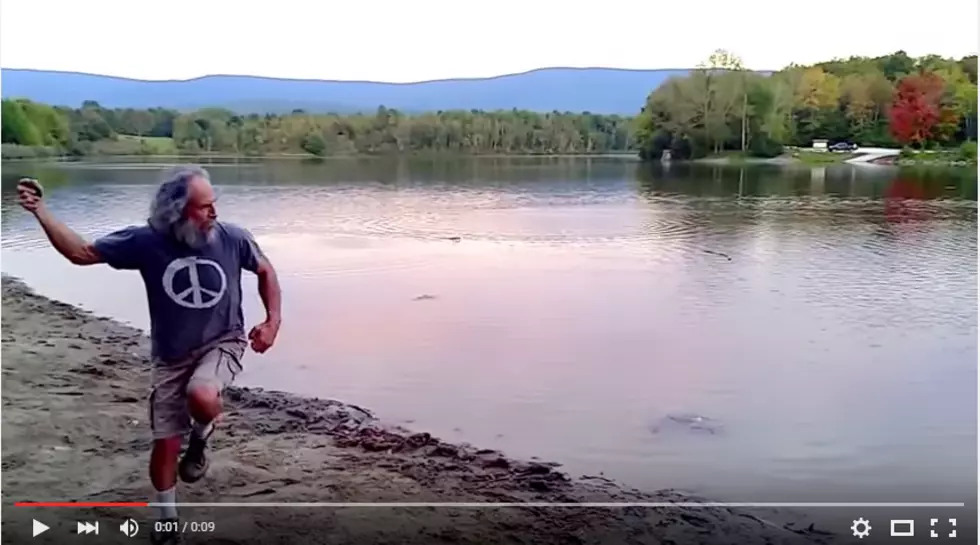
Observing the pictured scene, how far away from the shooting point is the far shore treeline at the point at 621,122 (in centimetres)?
349

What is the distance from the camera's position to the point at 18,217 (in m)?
4.63

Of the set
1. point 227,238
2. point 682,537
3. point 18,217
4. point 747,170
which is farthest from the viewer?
point 747,170

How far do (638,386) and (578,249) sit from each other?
326cm

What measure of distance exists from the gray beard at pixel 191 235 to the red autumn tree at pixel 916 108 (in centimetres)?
249

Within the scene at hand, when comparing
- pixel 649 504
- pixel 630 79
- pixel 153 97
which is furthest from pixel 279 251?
pixel 649 504

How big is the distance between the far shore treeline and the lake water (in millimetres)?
137

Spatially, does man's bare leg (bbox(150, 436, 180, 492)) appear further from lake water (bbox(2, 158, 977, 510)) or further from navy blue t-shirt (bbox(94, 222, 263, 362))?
lake water (bbox(2, 158, 977, 510))

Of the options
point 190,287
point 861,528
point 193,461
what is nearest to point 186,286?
point 190,287

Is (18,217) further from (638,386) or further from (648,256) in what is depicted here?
(648,256)

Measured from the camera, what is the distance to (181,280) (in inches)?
87.7

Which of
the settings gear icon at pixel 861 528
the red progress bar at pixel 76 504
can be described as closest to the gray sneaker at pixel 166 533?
the red progress bar at pixel 76 504

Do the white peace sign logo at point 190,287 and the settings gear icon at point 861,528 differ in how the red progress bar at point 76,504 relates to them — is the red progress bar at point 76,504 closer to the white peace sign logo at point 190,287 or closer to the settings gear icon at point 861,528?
the white peace sign logo at point 190,287

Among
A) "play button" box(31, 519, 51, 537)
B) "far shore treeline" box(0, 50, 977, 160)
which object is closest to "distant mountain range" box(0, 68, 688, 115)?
"far shore treeline" box(0, 50, 977, 160)

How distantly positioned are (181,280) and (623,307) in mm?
3304
